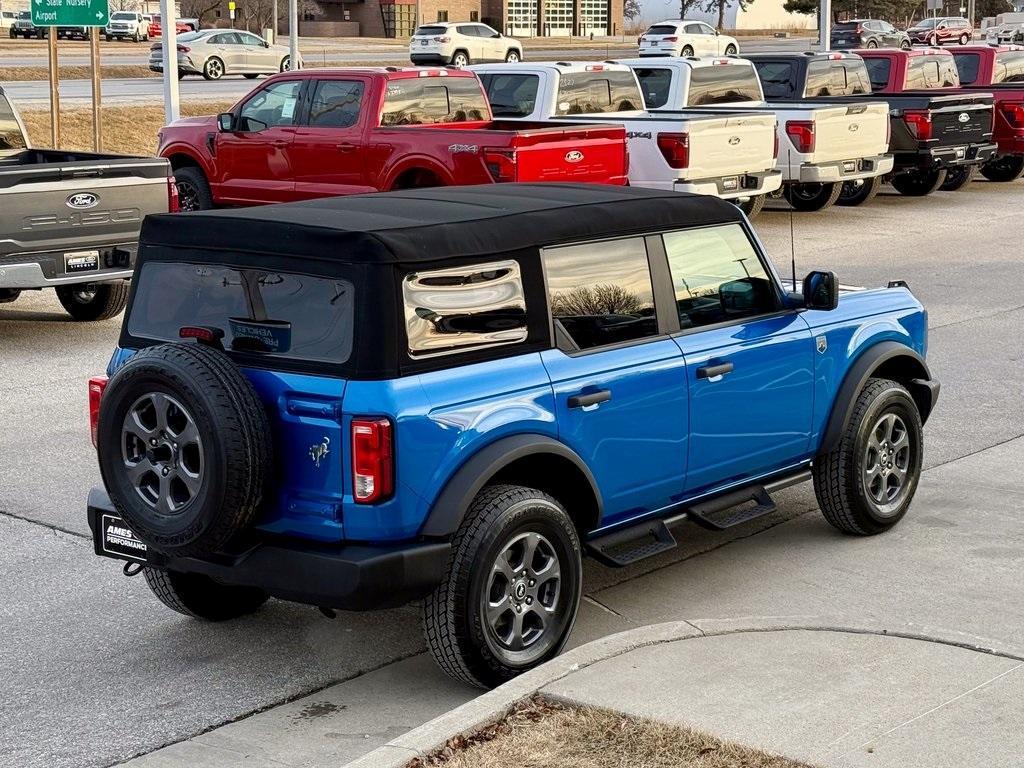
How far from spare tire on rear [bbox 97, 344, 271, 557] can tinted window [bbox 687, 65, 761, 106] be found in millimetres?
15416

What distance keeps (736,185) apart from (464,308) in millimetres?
12824

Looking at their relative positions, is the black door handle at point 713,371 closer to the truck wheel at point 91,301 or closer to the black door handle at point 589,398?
the black door handle at point 589,398

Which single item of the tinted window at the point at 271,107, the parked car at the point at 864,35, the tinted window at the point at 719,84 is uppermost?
the parked car at the point at 864,35

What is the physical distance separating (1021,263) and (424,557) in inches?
509

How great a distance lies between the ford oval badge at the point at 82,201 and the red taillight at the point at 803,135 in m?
10.4

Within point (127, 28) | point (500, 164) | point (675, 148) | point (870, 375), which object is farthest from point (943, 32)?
point (870, 375)

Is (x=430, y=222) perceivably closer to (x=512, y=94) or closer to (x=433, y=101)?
(x=433, y=101)

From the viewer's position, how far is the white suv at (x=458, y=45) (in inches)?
2138

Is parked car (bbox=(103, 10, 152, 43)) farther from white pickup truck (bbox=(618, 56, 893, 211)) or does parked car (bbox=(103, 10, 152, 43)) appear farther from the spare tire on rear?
the spare tire on rear

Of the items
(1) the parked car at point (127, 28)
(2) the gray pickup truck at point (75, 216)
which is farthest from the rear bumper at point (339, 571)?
(1) the parked car at point (127, 28)

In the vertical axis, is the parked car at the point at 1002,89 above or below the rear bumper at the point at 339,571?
above

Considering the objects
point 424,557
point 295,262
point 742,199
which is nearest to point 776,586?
point 424,557

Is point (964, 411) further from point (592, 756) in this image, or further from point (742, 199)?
point (742, 199)

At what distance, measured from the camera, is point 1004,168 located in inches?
1014
